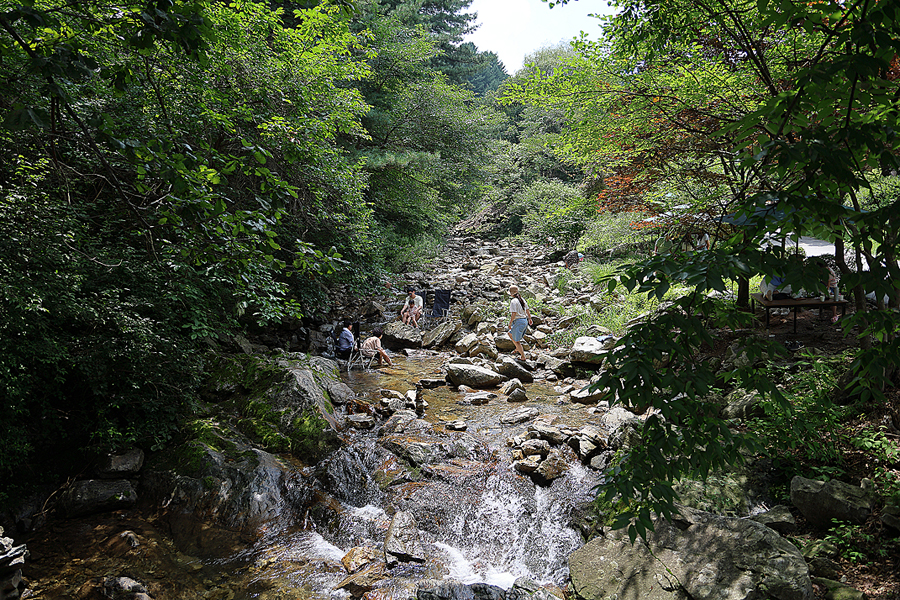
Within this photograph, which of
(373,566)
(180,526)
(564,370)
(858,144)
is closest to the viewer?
(858,144)

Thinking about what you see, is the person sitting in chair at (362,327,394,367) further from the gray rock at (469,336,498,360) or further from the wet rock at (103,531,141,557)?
the wet rock at (103,531,141,557)

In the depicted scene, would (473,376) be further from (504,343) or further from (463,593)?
(463,593)

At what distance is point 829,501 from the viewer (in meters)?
3.36

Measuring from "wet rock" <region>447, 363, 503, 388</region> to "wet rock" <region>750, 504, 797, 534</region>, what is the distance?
4.85m

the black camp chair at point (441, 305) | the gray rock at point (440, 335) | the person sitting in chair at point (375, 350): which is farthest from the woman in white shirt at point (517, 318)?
the black camp chair at point (441, 305)

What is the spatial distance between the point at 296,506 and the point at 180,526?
1.03 m

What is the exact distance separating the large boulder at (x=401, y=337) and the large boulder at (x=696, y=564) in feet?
26.7

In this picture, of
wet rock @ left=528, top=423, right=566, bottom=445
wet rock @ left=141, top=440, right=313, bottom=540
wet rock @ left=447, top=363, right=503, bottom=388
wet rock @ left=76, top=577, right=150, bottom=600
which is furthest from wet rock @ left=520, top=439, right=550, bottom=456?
wet rock @ left=76, top=577, right=150, bottom=600

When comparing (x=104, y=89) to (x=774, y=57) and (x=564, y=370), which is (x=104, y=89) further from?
(x=564, y=370)

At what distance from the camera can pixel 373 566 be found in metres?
3.76

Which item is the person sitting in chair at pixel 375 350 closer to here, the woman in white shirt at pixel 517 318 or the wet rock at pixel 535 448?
the woman in white shirt at pixel 517 318

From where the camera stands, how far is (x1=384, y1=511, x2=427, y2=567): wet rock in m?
3.83

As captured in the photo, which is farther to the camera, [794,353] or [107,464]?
[794,353]

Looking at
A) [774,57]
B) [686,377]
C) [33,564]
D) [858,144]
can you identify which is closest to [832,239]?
[858,144]
